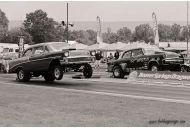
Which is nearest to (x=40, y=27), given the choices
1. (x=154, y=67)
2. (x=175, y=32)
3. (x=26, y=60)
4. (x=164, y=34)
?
(x=164, y=34)

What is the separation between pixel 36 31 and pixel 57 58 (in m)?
94.1

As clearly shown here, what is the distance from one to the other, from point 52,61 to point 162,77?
5.80 metres

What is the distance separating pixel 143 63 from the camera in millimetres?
21422

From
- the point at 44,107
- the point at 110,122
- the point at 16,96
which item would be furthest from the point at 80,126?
the point at 16,96

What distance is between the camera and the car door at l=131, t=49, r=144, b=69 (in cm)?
2161

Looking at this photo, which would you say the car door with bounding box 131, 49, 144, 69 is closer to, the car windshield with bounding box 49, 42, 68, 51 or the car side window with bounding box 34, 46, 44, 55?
the car windshield with bounding box 49, 42, 68, 51

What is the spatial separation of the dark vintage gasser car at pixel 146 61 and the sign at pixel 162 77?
1.51m

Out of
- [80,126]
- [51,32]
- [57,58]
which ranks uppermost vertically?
[51,32]

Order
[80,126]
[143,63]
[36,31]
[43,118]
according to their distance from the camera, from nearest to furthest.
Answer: [80,126] → [43,118] → [143,63] → [36,31]

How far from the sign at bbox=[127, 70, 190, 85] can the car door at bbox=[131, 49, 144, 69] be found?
66.6 inches

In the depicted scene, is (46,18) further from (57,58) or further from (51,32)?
(57,58)

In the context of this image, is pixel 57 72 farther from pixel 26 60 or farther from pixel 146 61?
pixel 146 61

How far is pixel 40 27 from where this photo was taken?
4289 inches

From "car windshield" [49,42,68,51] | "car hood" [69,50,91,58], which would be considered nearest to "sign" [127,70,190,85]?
"car hood" [69,50,91,58]
